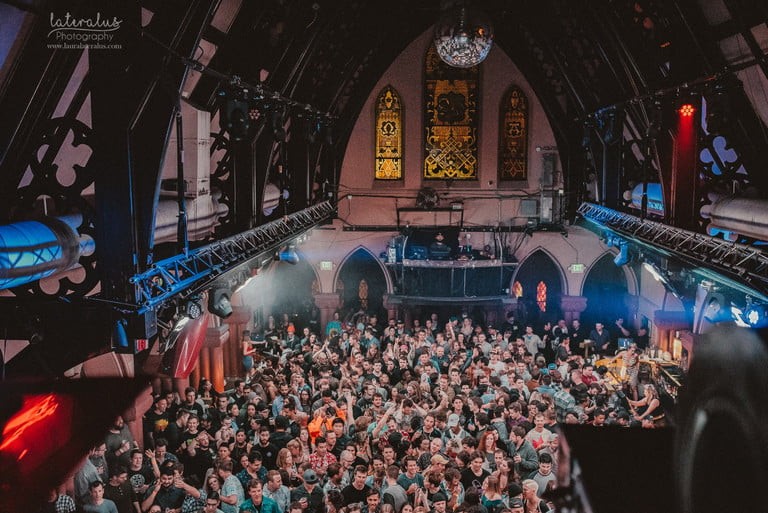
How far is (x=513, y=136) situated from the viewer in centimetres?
2038

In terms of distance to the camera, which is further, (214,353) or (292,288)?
(292,288)

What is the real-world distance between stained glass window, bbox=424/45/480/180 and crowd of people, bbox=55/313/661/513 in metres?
8.29

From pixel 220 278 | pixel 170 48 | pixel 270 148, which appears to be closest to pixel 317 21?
pixel 270 148

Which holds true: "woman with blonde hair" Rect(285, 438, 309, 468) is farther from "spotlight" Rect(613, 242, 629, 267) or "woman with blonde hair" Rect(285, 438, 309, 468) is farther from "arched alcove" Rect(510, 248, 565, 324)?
"arched alcove" Rect(510, 248, 565, 324)

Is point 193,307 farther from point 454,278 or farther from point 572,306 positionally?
point 572,306

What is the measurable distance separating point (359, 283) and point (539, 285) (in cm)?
556

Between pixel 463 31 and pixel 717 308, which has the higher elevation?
pixel 463 31

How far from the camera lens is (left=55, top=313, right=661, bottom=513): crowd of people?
734 centimetres

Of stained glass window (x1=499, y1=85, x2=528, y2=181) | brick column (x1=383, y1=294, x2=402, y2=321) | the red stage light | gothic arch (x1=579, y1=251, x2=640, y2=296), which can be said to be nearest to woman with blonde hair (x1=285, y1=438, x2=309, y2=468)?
the red stage light

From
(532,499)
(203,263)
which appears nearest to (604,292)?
(532,499)

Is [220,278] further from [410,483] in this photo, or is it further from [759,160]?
[759,160]

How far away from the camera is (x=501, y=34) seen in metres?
19.2

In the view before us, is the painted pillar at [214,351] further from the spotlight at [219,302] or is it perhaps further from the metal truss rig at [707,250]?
the metal truss rig at [707,250]

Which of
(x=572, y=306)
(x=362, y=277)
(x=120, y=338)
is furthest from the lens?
(x=362, y=277)
